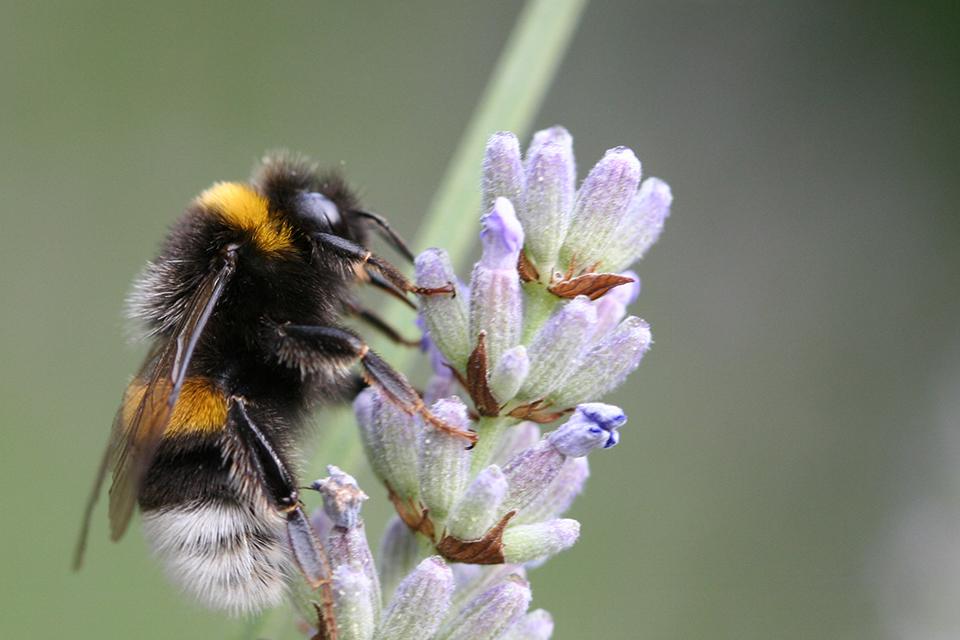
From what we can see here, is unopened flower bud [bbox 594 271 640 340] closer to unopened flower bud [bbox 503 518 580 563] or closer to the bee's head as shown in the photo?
unopened flower bud [bbox 503 518 580 563]

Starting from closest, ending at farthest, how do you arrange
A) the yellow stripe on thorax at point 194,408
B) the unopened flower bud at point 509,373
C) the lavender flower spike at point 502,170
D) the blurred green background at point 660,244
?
1. the unopened flower bud at point 509,373
2. the lavender flower spike at point 502,170
3. the yellow stripe on thorax at point 194,408
4. the blurred green background at point 660,244

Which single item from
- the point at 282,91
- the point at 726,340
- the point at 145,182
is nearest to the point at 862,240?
the point at 726,340

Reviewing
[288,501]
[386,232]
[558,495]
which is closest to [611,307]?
[558,495]

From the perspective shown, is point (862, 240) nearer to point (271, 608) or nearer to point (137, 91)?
point (137, 91)

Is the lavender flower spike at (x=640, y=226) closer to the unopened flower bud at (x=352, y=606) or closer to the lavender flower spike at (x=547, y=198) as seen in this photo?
the lavender flower spike at (x=547, y=198)

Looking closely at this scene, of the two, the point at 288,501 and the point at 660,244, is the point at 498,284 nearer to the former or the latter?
the point at 288,501

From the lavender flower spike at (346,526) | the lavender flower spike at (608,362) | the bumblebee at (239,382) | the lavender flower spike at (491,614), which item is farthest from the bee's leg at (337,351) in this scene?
the lavender flower spike at (491,614)
